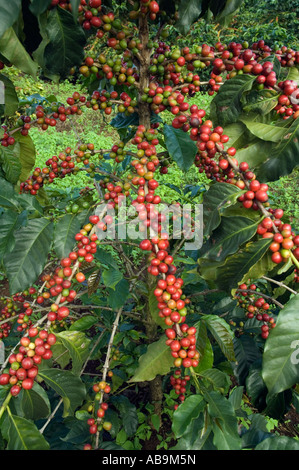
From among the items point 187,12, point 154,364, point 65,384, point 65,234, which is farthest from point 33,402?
point 187,12

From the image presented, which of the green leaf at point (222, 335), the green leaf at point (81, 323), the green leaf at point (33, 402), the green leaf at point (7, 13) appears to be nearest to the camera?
the green leaf at point (7, 13)

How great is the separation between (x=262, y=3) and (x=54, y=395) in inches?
380

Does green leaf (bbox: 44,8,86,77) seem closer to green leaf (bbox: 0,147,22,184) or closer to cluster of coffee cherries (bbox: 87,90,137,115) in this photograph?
cluster of coffee cherries (bbox: 87,90,137,115)

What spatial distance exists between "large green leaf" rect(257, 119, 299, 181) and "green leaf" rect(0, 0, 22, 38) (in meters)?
0.69

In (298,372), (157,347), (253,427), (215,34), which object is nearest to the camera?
(298,372)

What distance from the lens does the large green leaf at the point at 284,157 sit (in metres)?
0.85

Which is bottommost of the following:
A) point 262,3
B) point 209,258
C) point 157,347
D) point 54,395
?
point 54,395

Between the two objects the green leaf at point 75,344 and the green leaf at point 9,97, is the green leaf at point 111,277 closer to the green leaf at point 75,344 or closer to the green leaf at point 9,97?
the green leaf at point 75,344

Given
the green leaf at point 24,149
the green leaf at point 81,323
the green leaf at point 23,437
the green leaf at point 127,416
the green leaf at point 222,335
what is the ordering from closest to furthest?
the green leaf at point 23,437 → the green leaf at point 222,335 → the green leaf at point 24,149 → the green leaf at point 81,323 → the green leaf at point 127,416

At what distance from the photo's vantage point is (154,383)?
179cm

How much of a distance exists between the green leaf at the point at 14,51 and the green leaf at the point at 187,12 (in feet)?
1.50

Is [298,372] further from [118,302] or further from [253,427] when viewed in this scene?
[118,302]

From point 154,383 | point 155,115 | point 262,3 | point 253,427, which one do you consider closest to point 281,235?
point 253,427

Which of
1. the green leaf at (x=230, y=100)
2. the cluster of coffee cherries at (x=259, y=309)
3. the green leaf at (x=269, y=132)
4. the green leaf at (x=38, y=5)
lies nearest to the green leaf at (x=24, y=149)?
the green leaf at (x=38, y=5)
